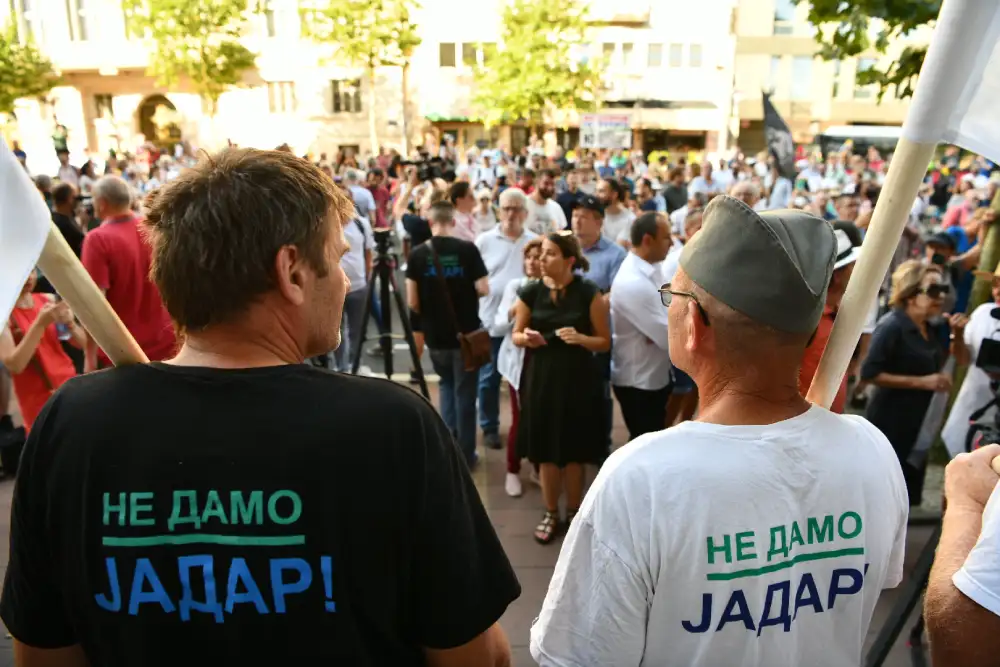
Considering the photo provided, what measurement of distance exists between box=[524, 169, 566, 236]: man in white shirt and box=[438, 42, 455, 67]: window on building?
2668 cm

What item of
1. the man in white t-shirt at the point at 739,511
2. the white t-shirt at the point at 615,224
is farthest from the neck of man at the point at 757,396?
the white t-shirt at the point at 615,224

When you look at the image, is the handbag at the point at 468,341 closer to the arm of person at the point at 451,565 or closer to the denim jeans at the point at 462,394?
the denim jeans at the point at 462,394

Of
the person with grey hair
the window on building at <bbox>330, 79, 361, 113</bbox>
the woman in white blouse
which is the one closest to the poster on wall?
the person with grey hair

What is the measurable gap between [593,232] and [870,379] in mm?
2302

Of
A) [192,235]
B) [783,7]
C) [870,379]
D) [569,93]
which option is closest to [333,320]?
[192,235]

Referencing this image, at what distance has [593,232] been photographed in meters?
5.64

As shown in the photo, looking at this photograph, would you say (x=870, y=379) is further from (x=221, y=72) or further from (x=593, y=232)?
(x=221, y=72)

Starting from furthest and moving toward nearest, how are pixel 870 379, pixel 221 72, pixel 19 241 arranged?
pixel 221 72, pixel 870 379, pixel 19 241

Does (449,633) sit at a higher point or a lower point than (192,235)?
lower

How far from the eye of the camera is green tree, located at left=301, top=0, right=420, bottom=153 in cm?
2780

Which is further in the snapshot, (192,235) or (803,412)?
(803,412)

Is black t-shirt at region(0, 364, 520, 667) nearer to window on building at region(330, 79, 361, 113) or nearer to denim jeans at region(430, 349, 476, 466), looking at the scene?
denim jeans at region(430, 349, 476, 466)

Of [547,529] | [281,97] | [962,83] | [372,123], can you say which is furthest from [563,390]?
[281,97]

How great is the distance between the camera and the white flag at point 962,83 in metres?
1.14
